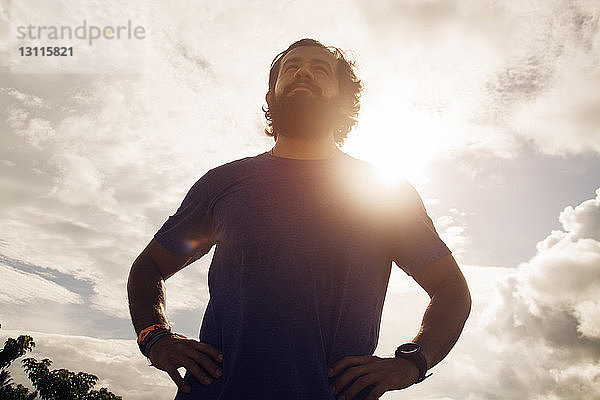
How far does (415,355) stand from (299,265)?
794 millimetres

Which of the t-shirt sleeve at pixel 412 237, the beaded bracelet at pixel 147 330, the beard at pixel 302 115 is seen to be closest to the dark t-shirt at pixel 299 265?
the t-shirt sleeve at pixel 412 237

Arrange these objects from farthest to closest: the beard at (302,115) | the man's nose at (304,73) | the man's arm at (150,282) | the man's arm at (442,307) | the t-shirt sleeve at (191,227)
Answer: the man's nose at (304,73) → the beard at (302,115) → the t-shirt sleeve at (191,227) → the man's arm at (150,282) → the man's arm at (442,307)

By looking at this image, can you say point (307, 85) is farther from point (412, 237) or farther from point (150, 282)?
point (150, 282)

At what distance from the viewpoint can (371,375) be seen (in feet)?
6.84

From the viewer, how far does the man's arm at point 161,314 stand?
227 centimetres

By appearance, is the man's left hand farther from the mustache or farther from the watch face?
the mustache

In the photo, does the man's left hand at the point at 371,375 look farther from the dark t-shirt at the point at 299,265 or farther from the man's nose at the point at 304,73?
the man's nose at the point at 304,73

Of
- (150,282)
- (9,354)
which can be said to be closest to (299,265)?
(150,282)

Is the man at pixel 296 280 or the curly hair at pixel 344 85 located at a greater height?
the curly hair at pixel 344 85

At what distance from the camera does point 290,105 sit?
3.38m

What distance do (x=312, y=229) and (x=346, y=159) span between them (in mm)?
902

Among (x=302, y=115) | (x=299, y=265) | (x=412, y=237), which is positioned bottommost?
(x=299, y=265)

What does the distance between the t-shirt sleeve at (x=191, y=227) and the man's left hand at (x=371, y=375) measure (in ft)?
4.62

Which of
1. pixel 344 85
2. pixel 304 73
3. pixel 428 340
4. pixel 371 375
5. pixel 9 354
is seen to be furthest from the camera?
pixel 9 354
